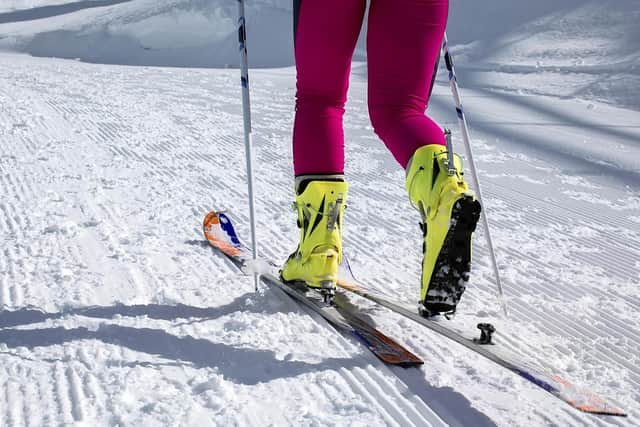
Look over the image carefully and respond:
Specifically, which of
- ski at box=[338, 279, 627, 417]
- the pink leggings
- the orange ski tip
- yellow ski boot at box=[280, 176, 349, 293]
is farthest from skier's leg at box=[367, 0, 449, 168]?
the orange ski tip

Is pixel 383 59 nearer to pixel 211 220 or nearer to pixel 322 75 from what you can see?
pixel 322 75

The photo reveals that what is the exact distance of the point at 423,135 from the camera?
4.71 feet

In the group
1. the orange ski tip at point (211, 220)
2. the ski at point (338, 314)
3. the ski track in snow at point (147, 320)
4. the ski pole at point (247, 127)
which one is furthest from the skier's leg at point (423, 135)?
the orange ski tip at point (211, 220)

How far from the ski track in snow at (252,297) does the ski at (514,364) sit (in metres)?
0.05

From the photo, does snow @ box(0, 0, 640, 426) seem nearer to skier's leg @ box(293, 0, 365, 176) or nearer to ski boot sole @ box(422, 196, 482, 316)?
ski boot sole @ box(422, 196, 482, 316)

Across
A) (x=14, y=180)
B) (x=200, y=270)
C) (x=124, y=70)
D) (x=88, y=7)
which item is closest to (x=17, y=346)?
(x=200, y=270)

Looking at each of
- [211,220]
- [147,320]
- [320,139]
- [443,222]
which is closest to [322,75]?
[320,139]

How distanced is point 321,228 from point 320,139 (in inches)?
8.5

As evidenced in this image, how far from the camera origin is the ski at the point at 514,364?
1.17 m

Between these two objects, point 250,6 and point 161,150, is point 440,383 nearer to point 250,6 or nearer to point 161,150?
point 161,150

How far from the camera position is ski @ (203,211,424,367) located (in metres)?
1.46

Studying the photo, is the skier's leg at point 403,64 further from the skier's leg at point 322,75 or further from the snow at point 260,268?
the snow at point 260,268

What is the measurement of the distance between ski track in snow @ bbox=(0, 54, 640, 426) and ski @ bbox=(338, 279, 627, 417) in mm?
48

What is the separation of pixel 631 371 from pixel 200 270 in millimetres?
1204
